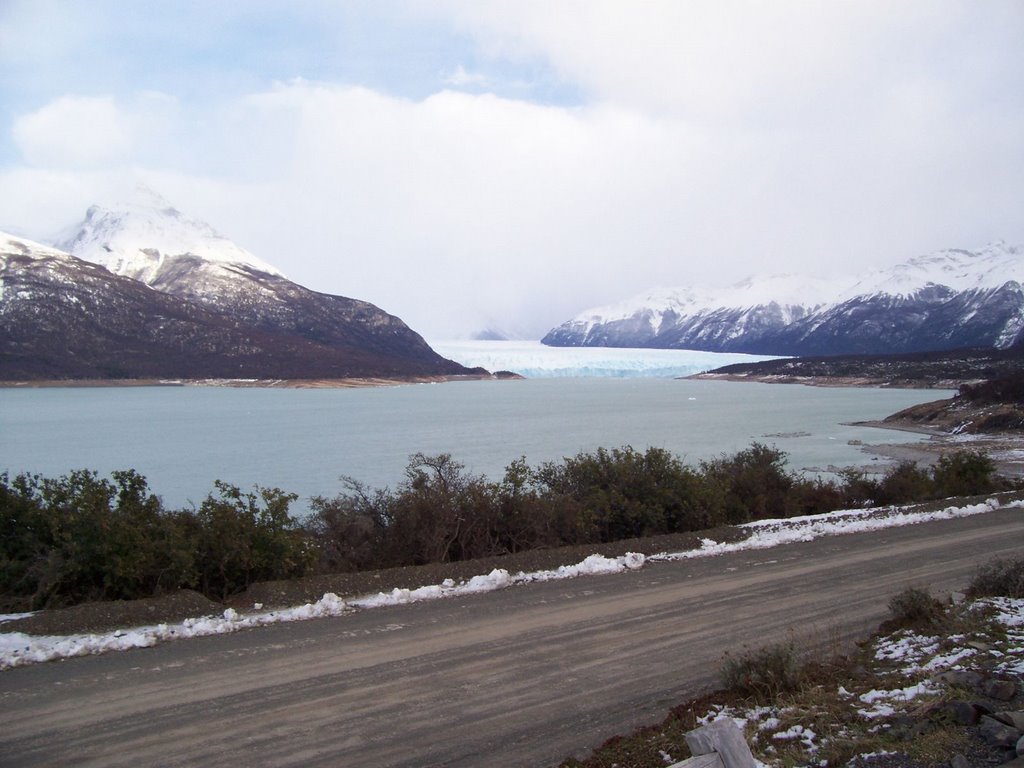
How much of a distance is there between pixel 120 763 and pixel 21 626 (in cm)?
355

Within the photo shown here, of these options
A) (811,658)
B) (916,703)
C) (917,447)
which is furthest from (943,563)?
(917,447)

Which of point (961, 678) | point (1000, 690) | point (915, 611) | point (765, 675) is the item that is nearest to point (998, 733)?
point (1000, 690)

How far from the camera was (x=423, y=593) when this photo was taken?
9281 mm

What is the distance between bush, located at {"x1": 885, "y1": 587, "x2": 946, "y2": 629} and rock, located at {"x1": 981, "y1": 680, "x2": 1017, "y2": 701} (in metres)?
2.30

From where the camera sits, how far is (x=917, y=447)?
44156 mm

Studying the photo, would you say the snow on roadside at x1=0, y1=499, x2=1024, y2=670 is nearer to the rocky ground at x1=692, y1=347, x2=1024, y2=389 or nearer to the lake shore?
the rocky ground at x1=692, y1=347, x2=1024, y2=389

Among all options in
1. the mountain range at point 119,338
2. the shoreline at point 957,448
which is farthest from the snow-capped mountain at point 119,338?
the shoreline at point 957,448

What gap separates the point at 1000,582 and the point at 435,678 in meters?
6.23

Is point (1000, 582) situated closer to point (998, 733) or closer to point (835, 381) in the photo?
point (998, 733)

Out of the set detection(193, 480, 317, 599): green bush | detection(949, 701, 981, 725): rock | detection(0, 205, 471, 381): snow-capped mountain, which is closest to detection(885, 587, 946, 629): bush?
detection(949, 701, 981, 725): rock

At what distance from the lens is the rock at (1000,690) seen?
16.6 ft

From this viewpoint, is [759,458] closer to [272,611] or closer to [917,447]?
[272,611]

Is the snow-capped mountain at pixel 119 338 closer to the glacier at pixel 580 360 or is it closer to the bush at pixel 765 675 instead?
the glacier at pixel 580 360

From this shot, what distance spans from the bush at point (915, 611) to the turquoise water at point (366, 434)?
1976cm
